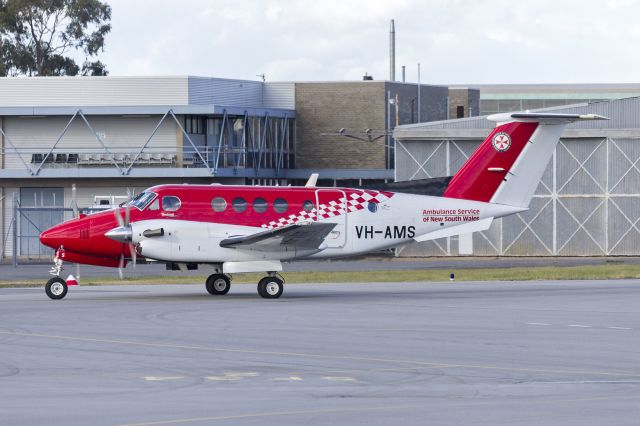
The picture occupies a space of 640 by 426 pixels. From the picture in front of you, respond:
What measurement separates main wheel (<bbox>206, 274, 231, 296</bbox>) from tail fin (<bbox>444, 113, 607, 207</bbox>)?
20.3 feet

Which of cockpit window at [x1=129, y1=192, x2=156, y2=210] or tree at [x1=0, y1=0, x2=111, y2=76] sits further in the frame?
tree at [x1=0, y1=0, x2=111, y2=76]

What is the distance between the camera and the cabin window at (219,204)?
1102 inches

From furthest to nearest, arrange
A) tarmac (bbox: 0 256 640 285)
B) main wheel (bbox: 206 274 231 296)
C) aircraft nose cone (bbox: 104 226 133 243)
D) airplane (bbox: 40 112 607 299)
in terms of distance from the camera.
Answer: tarmac (bbox: 0 256 640 285) → main wheel (bbox: 206 274 231 296) → airplane (bbox: 40 112 607 299) → aircraft nose cone (bbox: 104 226 133 243)

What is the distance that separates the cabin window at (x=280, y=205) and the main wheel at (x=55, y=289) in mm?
5497

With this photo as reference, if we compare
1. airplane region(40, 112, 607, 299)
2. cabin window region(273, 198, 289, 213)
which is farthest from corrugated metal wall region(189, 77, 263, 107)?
cabin window region(273, 198, 289, 213)

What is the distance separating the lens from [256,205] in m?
28.5

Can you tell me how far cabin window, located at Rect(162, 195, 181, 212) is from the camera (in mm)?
27672

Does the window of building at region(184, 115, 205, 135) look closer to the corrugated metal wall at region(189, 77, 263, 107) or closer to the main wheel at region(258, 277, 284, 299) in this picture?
the corrugated metal wall at region(189, 77, 263, 107)

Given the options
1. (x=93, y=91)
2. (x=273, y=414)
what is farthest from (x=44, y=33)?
(x=273, y=414)

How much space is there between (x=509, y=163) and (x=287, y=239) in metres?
6.50

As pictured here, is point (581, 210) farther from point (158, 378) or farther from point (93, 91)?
point (158, 378)

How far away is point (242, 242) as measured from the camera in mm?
27609

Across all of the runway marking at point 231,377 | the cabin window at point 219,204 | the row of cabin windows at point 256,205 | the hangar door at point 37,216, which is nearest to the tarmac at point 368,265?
the hangar door at point 37,216

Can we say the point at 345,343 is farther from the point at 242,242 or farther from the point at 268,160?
the point at 268,160
